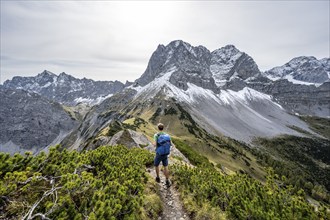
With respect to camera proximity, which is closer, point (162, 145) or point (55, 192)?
point (55, 192)

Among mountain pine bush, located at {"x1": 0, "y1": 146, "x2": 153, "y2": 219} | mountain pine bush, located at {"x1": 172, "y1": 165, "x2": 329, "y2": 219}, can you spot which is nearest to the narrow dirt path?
mountain pine bush, located at {"x1": 172, "y1": 165, "x2": 329, "y2": 219}

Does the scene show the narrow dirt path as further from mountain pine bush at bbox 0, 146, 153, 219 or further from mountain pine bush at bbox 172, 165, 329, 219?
mountain pine bush at bbox 0, 146, 153, 219

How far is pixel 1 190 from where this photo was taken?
7.16 m

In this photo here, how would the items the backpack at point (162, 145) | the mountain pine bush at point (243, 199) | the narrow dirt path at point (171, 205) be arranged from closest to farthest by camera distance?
the mountain pine bush at point (243, 199) → the narrow dirt path at point (171, 205) → the backpack at point (162, 145)

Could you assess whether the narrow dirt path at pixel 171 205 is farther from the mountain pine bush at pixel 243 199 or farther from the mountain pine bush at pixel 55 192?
the mountain pine bush at pixel 55 192

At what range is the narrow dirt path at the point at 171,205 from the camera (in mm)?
11769

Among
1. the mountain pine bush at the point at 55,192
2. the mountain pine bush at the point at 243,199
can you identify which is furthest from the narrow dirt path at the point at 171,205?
the mountain pine bush at the point at 55,192

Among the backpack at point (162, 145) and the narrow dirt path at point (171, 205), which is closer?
the narrow dirt path at point (171, 205)

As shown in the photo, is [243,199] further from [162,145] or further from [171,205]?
[162,145]

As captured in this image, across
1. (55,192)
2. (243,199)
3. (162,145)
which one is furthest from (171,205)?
(55,192)

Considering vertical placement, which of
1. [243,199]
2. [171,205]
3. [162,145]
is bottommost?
[171,205]

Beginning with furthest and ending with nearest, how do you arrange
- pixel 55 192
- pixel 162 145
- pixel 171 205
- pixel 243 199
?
1. pixel 162 145
2. pixel 171 205
3. pixel 243 199
4. pixel 55 192

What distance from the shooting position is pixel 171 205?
13156mm

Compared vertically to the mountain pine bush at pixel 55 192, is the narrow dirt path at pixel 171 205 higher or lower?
lower
